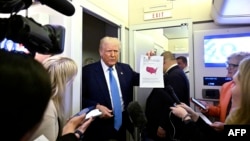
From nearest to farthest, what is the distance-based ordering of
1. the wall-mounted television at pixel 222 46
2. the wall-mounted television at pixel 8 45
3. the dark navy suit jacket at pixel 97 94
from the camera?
the wall-mounted television at pixel 8 45 → the dark navy suit jacket at pixel 97 94 → the wall-mounted television at pixel 222 46

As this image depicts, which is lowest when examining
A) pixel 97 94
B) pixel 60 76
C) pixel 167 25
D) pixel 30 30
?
pixel 97 94

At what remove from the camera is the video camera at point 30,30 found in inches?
23.0

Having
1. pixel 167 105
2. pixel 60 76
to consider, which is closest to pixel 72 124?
pixel 60 76

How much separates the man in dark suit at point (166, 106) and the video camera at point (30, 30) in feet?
5.29

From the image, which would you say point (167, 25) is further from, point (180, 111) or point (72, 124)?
point (72, 124)

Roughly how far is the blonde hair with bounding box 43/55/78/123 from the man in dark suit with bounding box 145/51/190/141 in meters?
1.13

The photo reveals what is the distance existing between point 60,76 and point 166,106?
1.35 meters

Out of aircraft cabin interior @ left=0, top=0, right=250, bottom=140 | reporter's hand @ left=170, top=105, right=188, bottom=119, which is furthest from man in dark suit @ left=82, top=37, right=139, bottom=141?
reporter's hand @ left=170, top=105, right=188, bottom=119

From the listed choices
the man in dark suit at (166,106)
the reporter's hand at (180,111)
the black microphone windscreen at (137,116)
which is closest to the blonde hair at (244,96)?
the reporter's hand at (180,111)

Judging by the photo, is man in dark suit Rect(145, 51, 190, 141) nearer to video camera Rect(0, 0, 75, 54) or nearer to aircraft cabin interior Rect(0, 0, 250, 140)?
aircraft cabin interior Rect(0, 0, 250, 140)

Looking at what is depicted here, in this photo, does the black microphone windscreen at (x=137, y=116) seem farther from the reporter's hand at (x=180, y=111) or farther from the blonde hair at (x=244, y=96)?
the blonde hair at (x=244, y=96)

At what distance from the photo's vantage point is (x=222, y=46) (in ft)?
7.65

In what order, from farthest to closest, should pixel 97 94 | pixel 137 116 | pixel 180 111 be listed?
pixel 97 94
pixel 137 116
pixel 180 111

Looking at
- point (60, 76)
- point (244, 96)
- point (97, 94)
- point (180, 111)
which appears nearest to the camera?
point (244, 96)
